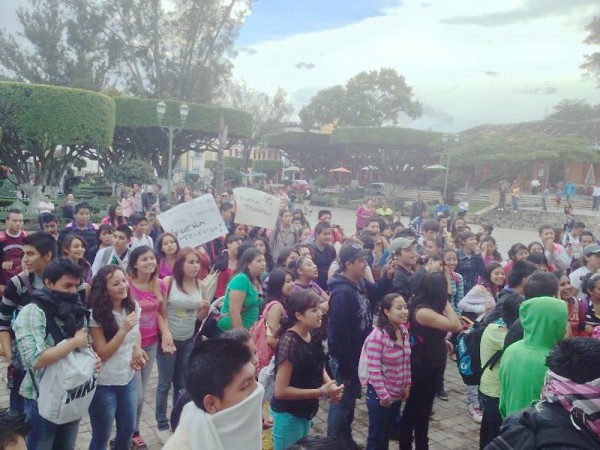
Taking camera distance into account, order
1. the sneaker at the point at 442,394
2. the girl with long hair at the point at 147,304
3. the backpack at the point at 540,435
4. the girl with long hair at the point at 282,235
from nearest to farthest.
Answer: the backpack at the point at 540,435 < the girl with long hair at the point at 147,304 < the sneaker at the point at 442,394 < the girl with long hair at the point at 282,235

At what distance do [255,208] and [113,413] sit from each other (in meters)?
4.20

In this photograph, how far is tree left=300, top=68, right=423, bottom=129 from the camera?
53688 mm

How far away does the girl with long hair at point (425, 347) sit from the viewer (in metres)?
3.71

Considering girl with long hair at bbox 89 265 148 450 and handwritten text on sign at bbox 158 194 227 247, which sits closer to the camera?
girl with long hair at bbox 89 265 148 450

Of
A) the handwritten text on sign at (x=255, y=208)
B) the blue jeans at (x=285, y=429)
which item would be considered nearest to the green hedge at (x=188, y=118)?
the handwritten text on sign at (x=255, y=208)

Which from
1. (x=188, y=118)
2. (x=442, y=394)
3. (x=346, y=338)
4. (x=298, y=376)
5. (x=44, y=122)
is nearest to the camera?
(x=298, y=376)

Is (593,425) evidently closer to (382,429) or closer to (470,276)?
(382,429)

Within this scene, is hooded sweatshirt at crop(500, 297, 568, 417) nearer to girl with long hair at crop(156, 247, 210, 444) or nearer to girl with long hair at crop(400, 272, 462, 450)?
Answer: girl with long hair at crop(400, 272, 462, 450)

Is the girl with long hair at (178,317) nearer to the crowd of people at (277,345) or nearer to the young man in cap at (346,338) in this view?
the crowd of people at (277,345)

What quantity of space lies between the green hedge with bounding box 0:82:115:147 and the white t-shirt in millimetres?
17062

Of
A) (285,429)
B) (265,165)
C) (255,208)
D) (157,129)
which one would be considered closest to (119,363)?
(285,429)

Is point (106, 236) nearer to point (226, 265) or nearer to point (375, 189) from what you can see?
point (226, 265)

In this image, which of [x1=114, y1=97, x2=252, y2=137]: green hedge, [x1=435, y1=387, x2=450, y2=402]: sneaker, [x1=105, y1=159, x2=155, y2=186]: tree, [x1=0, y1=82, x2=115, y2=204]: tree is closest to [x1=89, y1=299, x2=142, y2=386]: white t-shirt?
[x1=435, y1=387, x2=450, y2=402]: sneaker

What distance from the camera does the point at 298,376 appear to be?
10.2 feet
